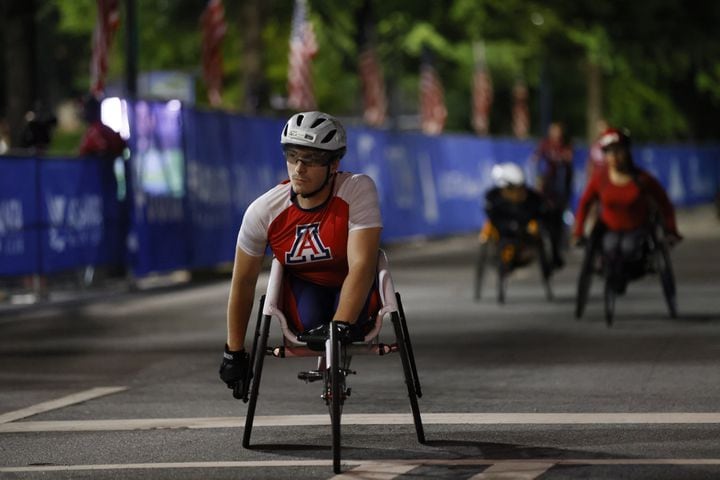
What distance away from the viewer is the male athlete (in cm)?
911

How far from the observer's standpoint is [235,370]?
30.5ft

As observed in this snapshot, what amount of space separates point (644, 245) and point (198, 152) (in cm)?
907

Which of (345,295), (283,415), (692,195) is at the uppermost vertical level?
(345,295)

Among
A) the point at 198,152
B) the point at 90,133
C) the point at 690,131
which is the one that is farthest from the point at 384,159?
the point at 690,131

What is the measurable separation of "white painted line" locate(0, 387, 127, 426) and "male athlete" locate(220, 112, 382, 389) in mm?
2307

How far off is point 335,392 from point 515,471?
832mm

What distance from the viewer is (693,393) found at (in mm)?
11625

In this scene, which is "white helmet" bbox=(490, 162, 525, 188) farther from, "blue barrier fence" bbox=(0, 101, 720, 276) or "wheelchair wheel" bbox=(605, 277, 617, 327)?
"blue barrier fence" bbox=(0, 101, 720, 276)

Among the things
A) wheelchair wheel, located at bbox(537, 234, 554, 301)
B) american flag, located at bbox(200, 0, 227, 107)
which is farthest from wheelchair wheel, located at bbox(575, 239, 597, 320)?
american flag, located at bbox(200, 0, 227, 107)

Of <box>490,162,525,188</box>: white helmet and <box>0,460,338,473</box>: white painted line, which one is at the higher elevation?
<box>490,162,525,188</box>: white helmet

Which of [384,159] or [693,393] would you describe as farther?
[384,159]

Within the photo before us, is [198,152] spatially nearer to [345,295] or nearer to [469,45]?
[345,295]

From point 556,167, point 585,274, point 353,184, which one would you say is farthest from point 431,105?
point 353,184

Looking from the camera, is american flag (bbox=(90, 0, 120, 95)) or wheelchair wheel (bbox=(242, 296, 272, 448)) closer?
wheelchair wheel (bbox=(242, 296, 272, 448))
